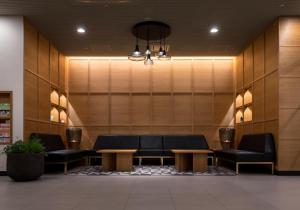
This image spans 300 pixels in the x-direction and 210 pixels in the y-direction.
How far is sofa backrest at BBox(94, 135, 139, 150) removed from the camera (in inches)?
A: 469

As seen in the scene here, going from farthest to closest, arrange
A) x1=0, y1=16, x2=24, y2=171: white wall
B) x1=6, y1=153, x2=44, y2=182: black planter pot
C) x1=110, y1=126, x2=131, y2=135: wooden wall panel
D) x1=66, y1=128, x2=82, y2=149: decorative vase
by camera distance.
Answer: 1. x1=110, y1=126, x2=131, y2=135: wooden wall panel
2. x1=66, y1=128, x2=82, y2=149: decorative vase
3. x1=0, y1=16, x2=24, y2=171: white wall
4. x1=6, y1=153, x2=44, y2=182: black planter pot

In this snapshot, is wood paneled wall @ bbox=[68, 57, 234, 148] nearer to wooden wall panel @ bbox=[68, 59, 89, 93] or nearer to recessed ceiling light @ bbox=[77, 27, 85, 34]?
wooden wall panel @ bbox=[68, 59, 89, 93]

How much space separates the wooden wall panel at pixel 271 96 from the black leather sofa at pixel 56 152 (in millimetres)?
5537

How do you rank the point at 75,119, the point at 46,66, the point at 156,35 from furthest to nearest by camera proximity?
the point at 75,119, the point at 46,66, the point at 156,35

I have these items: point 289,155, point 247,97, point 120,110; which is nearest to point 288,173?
point 289,155

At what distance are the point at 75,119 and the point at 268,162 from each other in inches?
283

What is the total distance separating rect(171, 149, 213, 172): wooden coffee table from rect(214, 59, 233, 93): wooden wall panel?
403cm

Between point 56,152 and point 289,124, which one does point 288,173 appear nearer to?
point 289,124

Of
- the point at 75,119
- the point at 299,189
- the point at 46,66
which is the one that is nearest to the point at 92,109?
the point at 75,119

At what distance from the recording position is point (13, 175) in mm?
7176

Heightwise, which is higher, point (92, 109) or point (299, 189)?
point (92, 109)

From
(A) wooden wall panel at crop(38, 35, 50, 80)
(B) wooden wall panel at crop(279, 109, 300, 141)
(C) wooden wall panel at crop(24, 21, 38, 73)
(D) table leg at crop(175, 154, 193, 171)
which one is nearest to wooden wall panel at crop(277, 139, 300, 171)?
(B) wooden wall panel at crop(279, 109, 300, 141)

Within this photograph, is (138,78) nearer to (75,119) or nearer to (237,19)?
(75,119)

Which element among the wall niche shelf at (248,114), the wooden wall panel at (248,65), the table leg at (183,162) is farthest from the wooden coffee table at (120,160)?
the wooden wall panel at (248,65)
